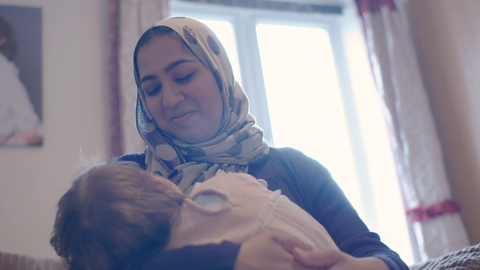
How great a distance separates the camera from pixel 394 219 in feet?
8.63

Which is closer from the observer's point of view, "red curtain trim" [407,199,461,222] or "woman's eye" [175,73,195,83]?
"woman's eye" [175,73,195,83]

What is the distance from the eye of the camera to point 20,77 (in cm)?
196

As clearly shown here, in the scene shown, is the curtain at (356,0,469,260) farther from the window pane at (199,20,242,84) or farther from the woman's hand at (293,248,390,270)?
the woman's hand at (293,248,390,270)

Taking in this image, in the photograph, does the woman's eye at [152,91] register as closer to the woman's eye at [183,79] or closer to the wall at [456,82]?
the woman's eye at [183,79]

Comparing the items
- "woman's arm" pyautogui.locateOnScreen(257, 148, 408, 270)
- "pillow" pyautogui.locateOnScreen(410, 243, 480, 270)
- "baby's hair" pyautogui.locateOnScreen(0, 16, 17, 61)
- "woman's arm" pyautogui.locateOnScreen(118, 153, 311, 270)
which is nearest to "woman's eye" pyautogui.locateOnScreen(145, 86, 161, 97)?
"woman's arm" pyautogui.locateOnScreen(257, 148, 408, 270)

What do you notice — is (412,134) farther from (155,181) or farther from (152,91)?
(155,181)

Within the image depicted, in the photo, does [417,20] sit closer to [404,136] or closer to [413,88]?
[413,88]

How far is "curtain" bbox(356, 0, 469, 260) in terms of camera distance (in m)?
2.27

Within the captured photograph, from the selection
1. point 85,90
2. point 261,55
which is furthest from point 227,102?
point 261,55

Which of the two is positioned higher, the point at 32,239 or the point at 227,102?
the point at 227,102

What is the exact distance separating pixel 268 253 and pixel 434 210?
221 cm

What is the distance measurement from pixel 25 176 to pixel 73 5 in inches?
42.3

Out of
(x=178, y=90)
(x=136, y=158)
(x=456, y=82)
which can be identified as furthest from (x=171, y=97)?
(x=456, y=82)

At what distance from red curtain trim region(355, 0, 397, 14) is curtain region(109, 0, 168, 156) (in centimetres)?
144
